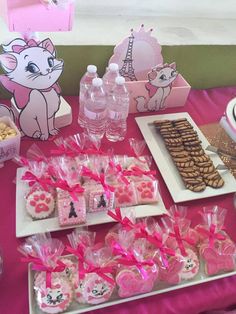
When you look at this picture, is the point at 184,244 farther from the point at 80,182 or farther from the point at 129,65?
the point at 129,65

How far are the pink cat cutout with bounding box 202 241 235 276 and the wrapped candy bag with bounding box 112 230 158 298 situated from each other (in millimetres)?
159

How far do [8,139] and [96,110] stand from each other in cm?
31

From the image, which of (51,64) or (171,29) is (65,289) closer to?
(51,64)

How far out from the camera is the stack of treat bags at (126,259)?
79 centimetres

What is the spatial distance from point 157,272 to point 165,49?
90cm

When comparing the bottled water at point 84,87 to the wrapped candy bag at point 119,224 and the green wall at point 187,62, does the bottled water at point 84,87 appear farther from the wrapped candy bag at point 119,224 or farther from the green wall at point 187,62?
the wrapped candy bag at point 119,224

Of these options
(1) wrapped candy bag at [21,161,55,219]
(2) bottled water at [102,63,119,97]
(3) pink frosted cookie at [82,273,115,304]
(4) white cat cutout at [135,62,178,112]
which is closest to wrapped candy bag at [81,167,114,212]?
(1) wrapped candy bag at [21,161,55,219]

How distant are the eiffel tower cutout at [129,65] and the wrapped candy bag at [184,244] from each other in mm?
611

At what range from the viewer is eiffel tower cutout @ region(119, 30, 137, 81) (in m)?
1.24

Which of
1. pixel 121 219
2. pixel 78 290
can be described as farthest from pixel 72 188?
pixel 78 290

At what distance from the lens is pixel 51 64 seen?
993 millimetres

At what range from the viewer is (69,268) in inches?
32.9

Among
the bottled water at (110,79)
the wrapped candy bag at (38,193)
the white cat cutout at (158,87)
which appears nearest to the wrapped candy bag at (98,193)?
the wrapped candy bag at (38,193)

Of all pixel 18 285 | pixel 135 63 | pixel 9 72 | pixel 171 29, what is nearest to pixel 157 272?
pixel 18 285
